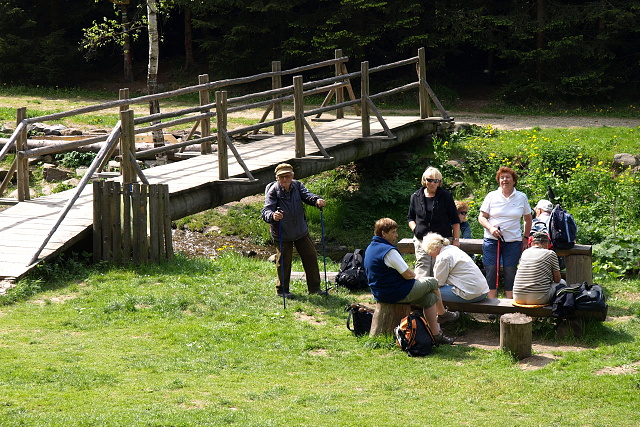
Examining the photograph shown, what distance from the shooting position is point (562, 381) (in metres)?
6.96

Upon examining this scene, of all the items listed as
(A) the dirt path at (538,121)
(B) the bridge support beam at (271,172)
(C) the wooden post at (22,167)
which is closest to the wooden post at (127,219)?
(B) the bridge support beam at (271,172)

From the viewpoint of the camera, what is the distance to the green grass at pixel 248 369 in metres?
6.14

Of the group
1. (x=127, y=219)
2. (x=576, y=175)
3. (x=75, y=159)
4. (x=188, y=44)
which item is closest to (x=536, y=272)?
(x=127, y=219)

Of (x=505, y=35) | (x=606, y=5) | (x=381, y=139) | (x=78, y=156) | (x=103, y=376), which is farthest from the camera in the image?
(x=505, y=35)

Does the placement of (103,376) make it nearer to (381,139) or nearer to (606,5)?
(381,139)

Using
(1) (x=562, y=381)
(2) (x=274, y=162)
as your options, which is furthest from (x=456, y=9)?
(1) (x=562, y=381)

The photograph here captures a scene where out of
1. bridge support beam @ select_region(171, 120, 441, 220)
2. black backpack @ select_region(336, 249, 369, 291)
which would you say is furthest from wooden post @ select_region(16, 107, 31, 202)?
black backpack @ select_region(336, 249, 369, 291)

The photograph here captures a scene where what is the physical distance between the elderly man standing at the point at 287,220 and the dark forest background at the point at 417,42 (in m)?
14.3

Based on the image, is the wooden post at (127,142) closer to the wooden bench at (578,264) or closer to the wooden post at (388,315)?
the wooden post at (388,315)

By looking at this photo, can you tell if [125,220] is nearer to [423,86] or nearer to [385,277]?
[385,277]

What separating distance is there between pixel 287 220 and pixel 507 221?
8.06ft

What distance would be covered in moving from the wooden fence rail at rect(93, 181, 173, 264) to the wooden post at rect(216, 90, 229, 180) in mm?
1373

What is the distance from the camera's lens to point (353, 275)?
10.4 m

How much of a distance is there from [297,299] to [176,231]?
277 inches
